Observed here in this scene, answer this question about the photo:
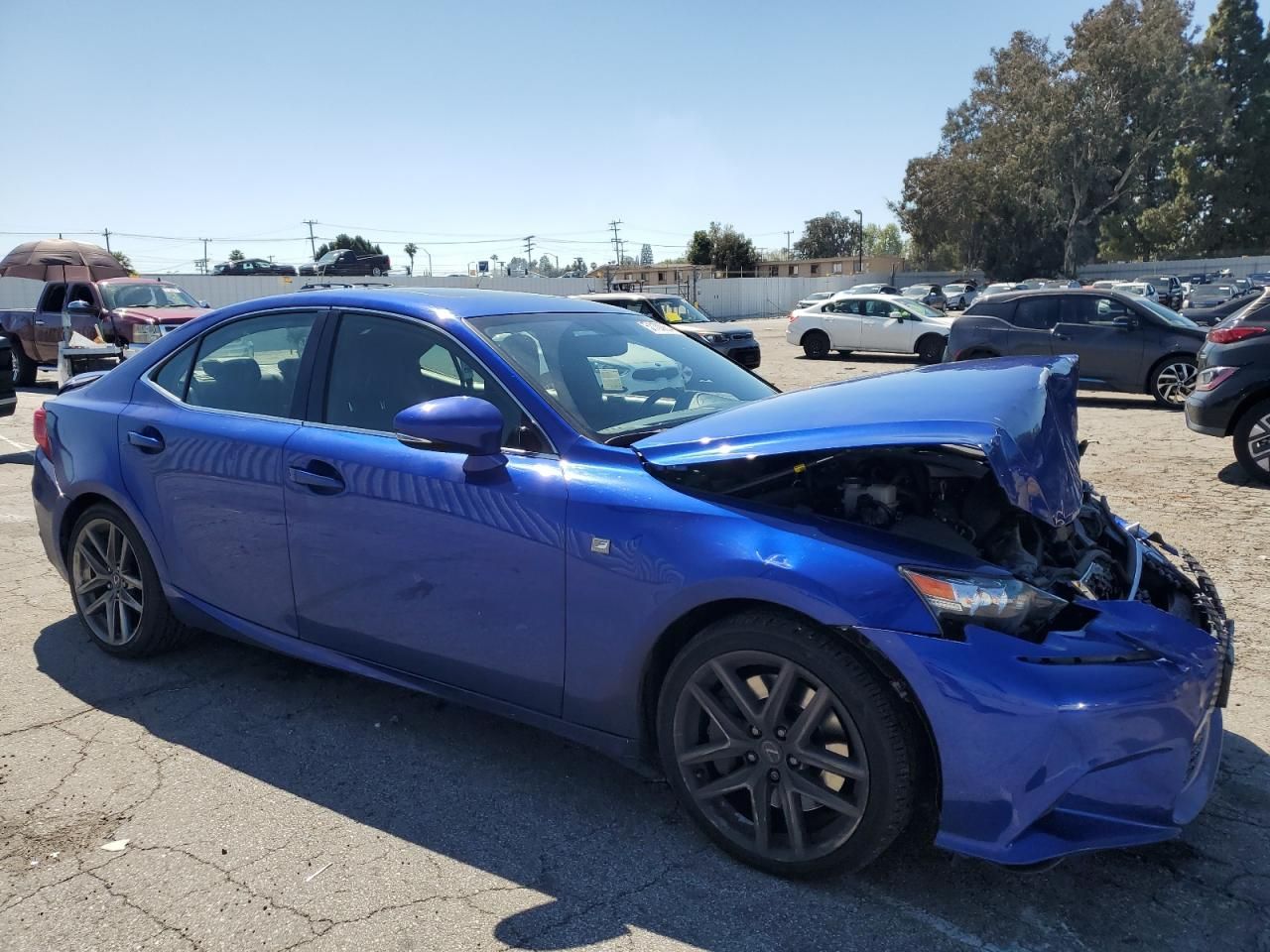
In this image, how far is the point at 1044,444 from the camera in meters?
2.66

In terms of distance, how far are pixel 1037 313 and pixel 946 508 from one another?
1226 cm

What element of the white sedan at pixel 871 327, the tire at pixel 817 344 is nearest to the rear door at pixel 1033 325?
the white sedan at pixel 871 327

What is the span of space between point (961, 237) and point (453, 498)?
73.7 m

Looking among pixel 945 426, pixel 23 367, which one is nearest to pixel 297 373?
pixel 945 426

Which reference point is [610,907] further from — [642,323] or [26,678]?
[26,678]

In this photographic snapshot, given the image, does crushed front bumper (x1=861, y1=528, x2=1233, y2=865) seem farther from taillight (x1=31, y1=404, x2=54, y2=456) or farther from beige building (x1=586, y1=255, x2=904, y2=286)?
beige building (x1=586, y1=255, x2=904, y2=286)

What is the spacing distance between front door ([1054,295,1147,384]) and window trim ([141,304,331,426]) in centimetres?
1180

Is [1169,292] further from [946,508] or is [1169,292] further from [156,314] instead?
[946,508]

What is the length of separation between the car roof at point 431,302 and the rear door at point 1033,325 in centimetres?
1129

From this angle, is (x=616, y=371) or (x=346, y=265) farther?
(x=346, y=265)

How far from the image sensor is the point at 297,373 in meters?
3.65

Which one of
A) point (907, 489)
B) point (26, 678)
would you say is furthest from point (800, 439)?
point (26, 678)

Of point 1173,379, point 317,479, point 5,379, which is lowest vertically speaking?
point 1173,379

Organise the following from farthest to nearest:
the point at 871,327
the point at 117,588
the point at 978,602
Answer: the point at 871,327 < the point at 117,588 < the point at 978,602
